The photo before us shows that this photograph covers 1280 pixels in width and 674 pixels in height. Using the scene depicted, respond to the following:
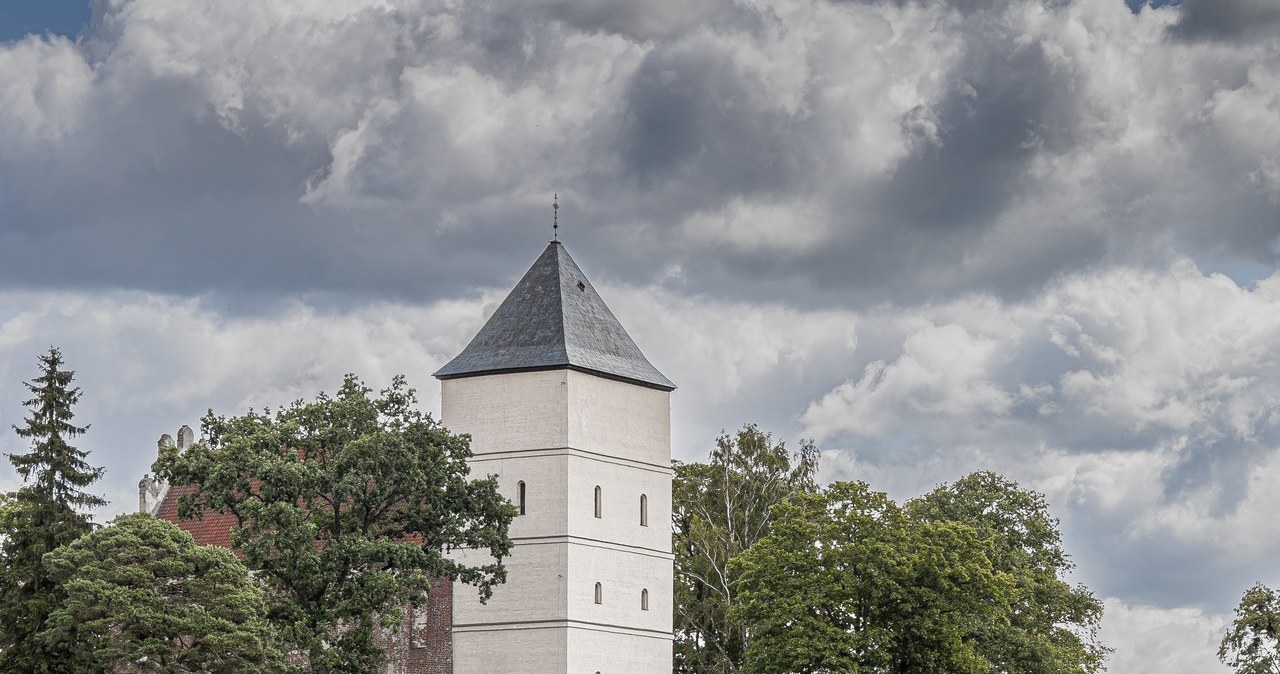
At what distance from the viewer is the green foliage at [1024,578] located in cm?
5653

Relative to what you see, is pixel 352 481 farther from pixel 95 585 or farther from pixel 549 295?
pixel 549 295

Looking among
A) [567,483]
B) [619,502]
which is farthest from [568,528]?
[619,502]

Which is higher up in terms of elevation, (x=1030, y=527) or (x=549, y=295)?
(x=549, y=295)

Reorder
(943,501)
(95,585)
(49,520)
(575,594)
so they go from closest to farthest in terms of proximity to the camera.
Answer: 1. (95,585)
2. (49,520)
3. (575,594)
4. (943,501)

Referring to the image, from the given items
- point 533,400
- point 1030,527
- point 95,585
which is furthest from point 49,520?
point 1030,527

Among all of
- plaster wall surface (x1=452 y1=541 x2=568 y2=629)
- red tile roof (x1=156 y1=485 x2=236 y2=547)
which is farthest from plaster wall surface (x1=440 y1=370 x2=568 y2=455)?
red tile roof (x1=156 y1=485 x2=236 y2=547)

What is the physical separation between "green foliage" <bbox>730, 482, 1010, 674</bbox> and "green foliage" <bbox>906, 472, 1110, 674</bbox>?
2195 mm

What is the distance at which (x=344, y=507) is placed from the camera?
51438mm

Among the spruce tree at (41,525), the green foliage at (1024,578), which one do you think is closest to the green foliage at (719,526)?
the green foliage at (1024,578)

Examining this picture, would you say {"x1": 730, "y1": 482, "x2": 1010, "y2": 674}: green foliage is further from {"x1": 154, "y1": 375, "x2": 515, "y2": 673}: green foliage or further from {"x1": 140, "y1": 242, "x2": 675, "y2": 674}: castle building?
{"x1": 154, "y1": 375, "x2": 515, "y2": 673}: green foliage

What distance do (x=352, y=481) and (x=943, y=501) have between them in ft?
75.3

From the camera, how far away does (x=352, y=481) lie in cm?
4791

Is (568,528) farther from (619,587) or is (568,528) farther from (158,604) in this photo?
(158,604)

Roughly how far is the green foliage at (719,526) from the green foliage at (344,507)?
18394 millimetres
